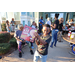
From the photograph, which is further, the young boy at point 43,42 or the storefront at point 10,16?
the storefront at point 10,16

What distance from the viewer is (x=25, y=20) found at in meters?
6.90

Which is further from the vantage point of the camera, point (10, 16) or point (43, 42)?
point (10, 16)

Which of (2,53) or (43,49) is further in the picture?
(2,53)

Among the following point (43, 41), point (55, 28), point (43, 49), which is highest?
point (55, 28)

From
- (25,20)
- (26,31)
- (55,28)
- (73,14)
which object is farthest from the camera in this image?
(73,14)

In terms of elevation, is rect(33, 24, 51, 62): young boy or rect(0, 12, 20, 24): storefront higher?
rect(0, 12, 20, 24): storefront

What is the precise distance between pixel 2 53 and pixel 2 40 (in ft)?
3.42

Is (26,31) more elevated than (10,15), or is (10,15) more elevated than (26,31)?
(10,15)

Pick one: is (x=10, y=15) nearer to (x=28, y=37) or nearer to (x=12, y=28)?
(x=12, y=28)

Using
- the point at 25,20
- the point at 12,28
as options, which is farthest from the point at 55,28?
the point at 12,28

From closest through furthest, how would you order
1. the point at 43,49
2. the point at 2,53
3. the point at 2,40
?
the point at 43,49 < the point at 2,53 < the point at 2,40

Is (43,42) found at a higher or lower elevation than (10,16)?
lower

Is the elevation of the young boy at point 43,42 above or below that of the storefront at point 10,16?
below

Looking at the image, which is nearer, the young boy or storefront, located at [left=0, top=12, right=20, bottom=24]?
the young boy
